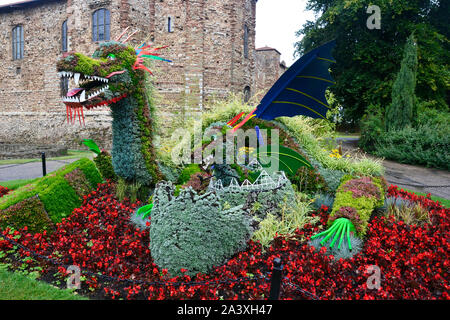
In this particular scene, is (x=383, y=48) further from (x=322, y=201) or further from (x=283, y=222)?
(x=283, y=222)

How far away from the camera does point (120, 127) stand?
167 inches

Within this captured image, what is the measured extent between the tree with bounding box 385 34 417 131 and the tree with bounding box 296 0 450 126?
6.93 feet

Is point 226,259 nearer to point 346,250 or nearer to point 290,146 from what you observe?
point 346,250

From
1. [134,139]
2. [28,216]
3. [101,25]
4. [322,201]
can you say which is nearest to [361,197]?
[322,201]

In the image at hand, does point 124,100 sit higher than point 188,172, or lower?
higher

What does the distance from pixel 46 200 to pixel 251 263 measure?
292 cm

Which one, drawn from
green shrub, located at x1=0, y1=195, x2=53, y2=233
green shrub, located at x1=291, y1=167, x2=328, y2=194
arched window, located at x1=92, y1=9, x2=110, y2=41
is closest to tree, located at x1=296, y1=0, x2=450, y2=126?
arched window, located at x1=92, y1=9, x2=110, y2=41

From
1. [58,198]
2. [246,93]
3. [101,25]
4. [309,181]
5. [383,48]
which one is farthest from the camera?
[246,93]

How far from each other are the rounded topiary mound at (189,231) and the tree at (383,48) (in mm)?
15291

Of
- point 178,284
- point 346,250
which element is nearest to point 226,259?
point 178,284

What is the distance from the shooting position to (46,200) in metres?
3.94

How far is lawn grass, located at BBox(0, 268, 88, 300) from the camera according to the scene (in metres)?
2.64
